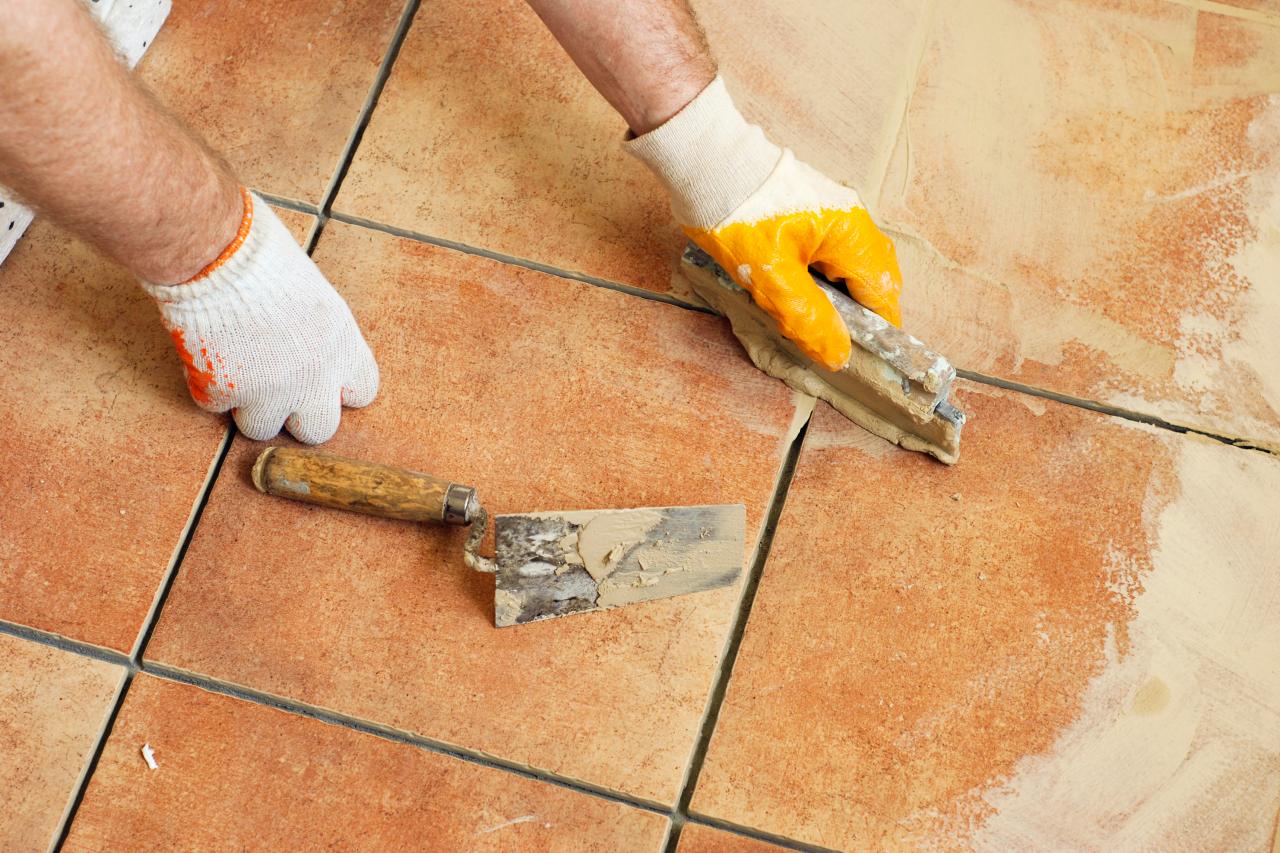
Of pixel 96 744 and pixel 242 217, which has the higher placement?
pixel 242 217

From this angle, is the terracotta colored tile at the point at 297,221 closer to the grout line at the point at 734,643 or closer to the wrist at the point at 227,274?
the wrist at the point at 227,274

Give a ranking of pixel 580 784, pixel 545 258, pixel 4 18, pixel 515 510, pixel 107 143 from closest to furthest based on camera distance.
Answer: pixel 4 18
pixel 107 143
pixel 580 784
pixel 515 510
pixel 545 258

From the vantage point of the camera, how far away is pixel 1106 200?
1.80 meters

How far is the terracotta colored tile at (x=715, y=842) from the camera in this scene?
149 centimetres

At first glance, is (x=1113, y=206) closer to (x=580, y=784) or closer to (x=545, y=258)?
(x=545, y=258)

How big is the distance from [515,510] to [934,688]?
0.67 meters

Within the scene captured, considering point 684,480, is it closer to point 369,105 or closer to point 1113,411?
point 1113,411

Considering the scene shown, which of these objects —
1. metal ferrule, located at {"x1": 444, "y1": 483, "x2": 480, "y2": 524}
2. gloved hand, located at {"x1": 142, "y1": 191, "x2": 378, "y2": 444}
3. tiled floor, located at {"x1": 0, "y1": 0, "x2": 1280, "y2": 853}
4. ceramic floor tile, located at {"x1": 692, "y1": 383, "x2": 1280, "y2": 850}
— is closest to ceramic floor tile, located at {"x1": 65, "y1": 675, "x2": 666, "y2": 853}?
tiled floor, located at {"x1": 0, "y1": 0, "x2": 1280, "y2": 853}

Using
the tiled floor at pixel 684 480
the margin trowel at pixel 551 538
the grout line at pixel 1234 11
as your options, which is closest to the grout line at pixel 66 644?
the tiled floor at pixel 684 480

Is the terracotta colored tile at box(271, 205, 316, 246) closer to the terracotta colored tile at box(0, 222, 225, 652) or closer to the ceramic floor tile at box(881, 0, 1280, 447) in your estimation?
the terracotta colored tile at box(0, 222, 225, 652)

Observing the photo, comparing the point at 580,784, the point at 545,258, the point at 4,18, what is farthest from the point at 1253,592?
the point at 4,18

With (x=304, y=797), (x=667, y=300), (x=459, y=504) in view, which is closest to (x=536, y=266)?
(x=667, y=300)

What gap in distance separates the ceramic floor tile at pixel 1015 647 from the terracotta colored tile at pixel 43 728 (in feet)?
2.90

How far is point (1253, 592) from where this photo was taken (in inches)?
62.9
